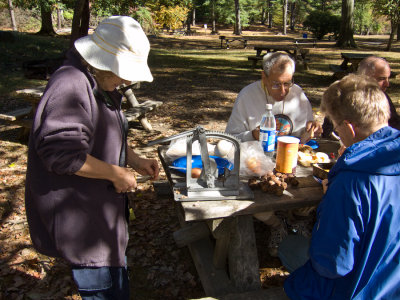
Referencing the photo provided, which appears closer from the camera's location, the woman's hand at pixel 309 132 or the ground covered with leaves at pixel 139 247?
the ground covered with leaves at pixel 139 247

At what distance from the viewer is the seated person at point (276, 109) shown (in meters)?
2.97

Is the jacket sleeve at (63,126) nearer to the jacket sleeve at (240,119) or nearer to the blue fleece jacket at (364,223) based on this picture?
the blue fleece jacket at (364,223)

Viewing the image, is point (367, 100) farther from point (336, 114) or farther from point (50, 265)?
point (50, 265)

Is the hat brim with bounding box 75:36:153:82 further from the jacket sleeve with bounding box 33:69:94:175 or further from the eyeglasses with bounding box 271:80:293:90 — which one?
the eyeglasses with bounding box 271:80:293:90

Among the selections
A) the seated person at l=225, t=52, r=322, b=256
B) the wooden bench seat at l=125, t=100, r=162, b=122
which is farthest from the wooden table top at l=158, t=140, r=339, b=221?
the wooden bench seat at l=125, t=100, r=162, b=122

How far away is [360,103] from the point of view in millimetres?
1575

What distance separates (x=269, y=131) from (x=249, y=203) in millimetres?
680

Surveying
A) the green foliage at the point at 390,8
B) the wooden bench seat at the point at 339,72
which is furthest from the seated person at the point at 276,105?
the green foliage at the point at 390,8

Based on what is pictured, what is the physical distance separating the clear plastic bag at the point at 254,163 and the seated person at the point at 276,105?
660 millimetres

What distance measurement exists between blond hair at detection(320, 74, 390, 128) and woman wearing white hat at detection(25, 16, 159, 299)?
92 cm

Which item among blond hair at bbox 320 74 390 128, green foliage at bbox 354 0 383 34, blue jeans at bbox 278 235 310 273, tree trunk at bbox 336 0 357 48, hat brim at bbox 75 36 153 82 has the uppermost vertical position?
green foliage at bbox 354 0 383 34

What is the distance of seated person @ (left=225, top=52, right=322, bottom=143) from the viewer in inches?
117

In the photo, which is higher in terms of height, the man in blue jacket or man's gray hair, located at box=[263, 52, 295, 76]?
man's gray hair, located at box=[263, 52, 295, 76]

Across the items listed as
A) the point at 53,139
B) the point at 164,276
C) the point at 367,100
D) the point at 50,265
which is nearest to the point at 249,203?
the point at 367,100
